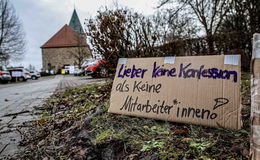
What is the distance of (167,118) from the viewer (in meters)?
1.88

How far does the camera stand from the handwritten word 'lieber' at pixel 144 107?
1.92m

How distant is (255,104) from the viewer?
915mm

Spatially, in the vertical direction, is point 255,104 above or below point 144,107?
above

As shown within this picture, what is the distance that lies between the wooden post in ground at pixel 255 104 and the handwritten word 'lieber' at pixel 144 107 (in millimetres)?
984

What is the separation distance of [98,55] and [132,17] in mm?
944

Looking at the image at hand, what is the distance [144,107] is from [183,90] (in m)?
0.42

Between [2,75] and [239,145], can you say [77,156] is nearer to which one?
[239,145]

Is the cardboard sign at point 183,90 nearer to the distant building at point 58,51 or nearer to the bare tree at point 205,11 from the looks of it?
the bare tree at point 205,11

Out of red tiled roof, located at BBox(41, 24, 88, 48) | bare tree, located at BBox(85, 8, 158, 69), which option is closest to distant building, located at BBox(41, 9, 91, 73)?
red tiled roof, located at BBox(41, 24, 88, 48)

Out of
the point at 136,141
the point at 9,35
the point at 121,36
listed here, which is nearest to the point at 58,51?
the point at 9,35

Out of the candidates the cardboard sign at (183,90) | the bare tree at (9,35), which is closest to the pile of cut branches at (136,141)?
the cardboard sign at (183,90)

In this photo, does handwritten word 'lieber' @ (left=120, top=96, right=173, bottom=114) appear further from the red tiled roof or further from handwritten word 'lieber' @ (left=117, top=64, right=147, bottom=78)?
the red tiled roof

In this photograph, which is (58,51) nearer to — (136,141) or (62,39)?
(62,39)

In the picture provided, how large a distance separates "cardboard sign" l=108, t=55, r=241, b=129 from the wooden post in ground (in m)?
0.72
